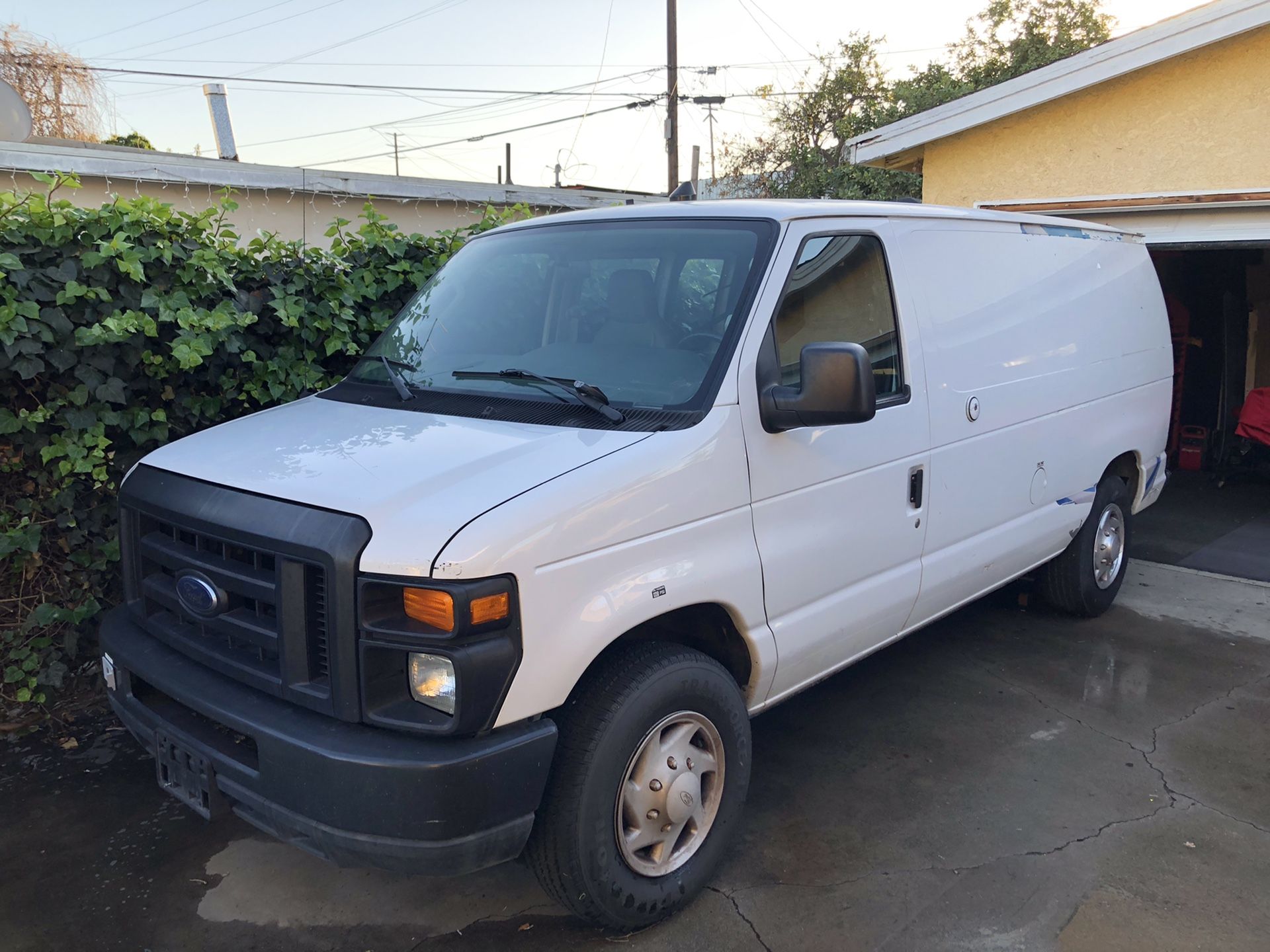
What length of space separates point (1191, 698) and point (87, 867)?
4.85 m

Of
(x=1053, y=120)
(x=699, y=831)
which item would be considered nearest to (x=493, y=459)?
(x=699, y=831)

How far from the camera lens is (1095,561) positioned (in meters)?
5.56

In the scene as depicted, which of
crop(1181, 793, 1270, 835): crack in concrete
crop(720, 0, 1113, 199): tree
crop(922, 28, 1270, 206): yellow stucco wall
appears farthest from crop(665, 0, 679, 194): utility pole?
crop(1181, 793, 1270, 835): crack in concrete

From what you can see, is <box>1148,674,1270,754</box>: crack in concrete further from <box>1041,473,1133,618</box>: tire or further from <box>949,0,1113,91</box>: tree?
<box>949,0,1113,91</box>: tree

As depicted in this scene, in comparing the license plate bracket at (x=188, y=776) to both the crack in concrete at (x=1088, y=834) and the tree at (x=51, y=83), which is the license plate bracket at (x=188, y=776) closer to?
the crack in concrete at (x=1088, y=834)

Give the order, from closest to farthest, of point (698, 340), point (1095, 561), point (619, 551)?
point (619, 551) < point (698, 340) < point (1095, 561)

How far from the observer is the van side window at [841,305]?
131 inches

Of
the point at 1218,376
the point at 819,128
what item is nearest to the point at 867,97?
the point at 819,128

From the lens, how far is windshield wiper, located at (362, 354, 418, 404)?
3443mm

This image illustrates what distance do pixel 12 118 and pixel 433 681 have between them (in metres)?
7.78

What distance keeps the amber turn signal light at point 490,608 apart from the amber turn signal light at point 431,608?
0.01 metres

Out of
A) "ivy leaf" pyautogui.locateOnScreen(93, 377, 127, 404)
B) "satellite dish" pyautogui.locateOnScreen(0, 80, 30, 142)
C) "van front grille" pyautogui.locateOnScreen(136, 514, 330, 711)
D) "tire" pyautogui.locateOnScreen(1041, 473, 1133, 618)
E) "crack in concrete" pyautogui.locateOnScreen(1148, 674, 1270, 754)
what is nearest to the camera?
"van front grille" pyautogui.locateOnScreen(136, 514, 330, 711)

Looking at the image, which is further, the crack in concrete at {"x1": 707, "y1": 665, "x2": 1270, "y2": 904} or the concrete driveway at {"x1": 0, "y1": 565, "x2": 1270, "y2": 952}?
the crack in concrete at {"x1": 707, "y1": 665, "x2": 1270, "y2": 904}

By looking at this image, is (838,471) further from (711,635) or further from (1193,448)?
(1193,448)
